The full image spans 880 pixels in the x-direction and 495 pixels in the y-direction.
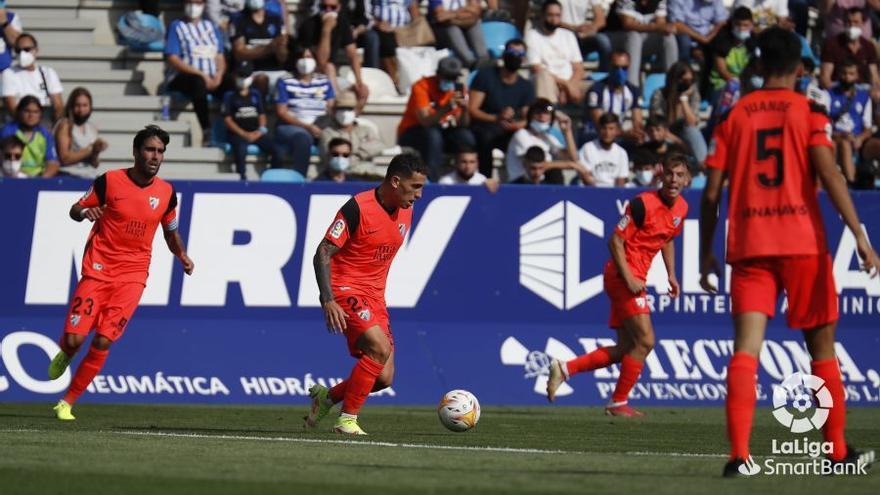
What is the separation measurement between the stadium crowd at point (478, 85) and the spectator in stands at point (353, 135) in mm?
27

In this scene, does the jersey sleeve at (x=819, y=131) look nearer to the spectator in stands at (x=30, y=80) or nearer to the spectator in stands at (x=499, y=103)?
the spectator in stands at (x=499, y=103)

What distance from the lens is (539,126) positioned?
20.7 meters

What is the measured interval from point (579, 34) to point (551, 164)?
14.1ft

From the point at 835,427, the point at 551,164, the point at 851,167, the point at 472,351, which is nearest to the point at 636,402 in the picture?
the point at 472,351

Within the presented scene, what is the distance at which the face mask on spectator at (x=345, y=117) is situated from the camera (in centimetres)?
2088

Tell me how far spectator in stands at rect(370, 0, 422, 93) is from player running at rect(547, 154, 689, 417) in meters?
8.19

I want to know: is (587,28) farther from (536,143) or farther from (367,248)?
(367,248)

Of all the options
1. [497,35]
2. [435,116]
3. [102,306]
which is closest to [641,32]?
[497,35]

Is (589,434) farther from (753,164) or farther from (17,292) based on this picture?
(17,292)

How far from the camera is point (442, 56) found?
23.0 metres

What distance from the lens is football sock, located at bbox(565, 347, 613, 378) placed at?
15812 millimetres

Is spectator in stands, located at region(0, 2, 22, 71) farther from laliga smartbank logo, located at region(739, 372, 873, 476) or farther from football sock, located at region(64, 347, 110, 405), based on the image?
laliga smartbank logo, located at region(739, 372, 873, 476)

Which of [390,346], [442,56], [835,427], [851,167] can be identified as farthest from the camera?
[442,56]

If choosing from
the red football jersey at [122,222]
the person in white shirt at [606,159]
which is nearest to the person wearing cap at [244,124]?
the person in white shirt at [606,159]
